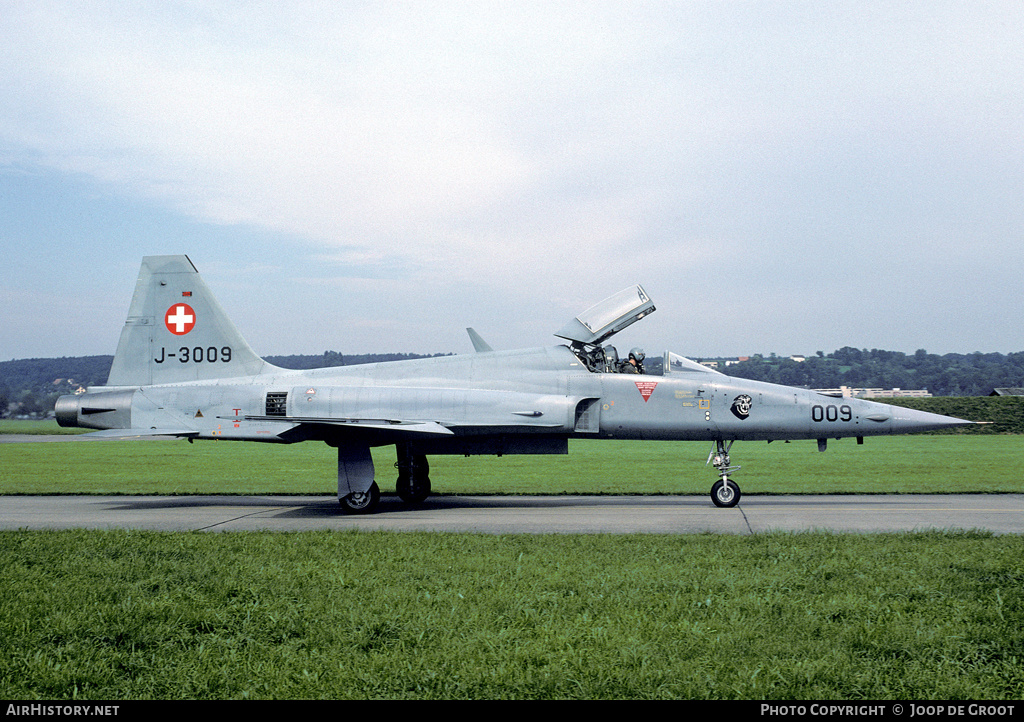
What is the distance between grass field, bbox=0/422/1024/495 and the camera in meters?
18.8

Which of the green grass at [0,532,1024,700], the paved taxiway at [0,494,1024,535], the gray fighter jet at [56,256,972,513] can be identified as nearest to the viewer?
the green grass at [0,532,1024,700]

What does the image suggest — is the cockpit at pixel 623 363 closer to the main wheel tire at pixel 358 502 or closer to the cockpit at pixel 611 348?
the cockpit at pixel 611 348

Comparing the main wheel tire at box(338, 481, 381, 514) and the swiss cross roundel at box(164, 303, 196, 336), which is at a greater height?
the swiss cross roundel at box(164, 303, 196, 336)

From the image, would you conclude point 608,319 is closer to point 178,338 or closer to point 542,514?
point 542,514

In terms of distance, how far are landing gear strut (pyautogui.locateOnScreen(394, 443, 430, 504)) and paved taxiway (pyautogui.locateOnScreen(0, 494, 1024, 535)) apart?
0.97 feet

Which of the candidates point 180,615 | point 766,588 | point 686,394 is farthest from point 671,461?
point 180,615

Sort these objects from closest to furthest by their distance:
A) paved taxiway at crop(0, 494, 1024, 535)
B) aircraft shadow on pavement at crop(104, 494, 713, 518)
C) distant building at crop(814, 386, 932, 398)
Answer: paved taxiway at crop(0, 494, 1024, 535) < aircraft shadow on pavement at crop(104, 494, 713, 518) < distant building at crop(814, 386, 932, 398)

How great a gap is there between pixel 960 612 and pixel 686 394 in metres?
9.66

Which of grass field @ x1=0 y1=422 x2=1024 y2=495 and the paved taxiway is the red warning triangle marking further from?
grass field @ x1=0 y1=422 x2=1024 y2=495

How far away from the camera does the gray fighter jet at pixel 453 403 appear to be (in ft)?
50.3

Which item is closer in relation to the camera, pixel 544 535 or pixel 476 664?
pixel 476 664

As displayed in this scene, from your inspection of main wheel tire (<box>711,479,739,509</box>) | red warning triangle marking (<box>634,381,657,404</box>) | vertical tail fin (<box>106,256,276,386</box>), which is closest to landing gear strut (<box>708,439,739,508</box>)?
main wheel tire (<box>711,479,739,509</box>)

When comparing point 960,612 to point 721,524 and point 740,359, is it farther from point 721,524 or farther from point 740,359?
point 740,359

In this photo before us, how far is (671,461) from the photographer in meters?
29.0
